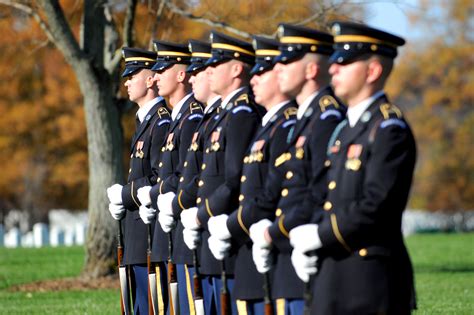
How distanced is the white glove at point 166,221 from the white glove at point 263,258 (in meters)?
2.05

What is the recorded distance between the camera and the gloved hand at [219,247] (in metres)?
7.68

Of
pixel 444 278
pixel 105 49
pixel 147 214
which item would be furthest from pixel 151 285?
pixel 444 278

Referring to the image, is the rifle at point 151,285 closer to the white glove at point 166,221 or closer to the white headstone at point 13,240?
the white glove at point 166,221

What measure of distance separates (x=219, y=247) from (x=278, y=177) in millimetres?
729

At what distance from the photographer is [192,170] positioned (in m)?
8.94

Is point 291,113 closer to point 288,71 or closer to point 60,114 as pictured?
point 288,71

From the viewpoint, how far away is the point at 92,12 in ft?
58.1

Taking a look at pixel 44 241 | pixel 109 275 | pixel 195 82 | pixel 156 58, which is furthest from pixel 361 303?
pixel 44 241

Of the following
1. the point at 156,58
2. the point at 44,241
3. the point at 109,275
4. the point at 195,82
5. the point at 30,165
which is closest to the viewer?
the point at 195,82

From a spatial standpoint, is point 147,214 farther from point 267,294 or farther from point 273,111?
point 267,294

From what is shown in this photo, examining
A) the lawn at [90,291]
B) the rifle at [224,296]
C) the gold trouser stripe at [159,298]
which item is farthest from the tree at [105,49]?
the rifle at [224,296]

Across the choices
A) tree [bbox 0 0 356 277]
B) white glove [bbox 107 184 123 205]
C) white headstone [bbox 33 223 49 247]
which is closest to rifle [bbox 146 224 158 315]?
white glove [bbox 107 184 123 205]

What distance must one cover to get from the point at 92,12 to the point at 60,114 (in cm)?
1875

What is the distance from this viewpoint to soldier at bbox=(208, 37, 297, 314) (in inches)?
294
